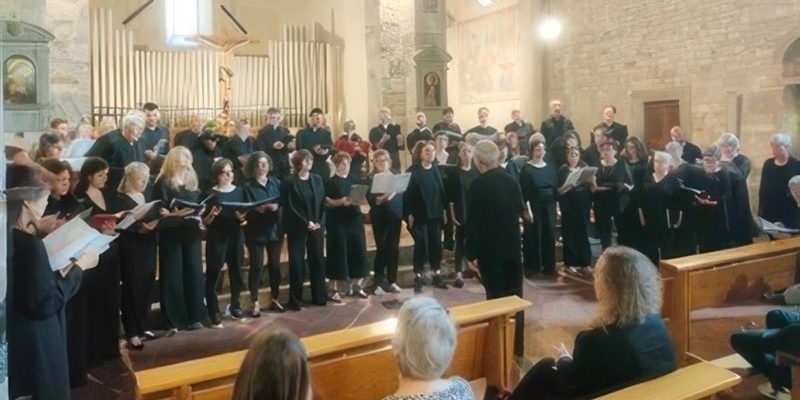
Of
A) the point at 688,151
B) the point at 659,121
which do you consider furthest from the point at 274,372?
the point at 659,121

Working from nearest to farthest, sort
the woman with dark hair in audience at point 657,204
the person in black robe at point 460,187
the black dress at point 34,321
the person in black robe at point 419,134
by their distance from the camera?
the black dress at point 34,321 < the woman with dark hair in audience at point 657,204 < the person in black robe at point 460,187 < the person in black robe at point 419,134

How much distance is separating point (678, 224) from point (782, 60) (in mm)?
4747

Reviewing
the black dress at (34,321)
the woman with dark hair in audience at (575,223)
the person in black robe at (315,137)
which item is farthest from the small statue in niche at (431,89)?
the black dress at (34,321)

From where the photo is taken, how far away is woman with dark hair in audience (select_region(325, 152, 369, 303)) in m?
6.45

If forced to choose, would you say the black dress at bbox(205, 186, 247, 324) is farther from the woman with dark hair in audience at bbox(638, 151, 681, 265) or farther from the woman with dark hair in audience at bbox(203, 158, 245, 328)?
the woman with dark hair in audience at bbox(638, 151, 681, 265)

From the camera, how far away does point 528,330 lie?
223 inches

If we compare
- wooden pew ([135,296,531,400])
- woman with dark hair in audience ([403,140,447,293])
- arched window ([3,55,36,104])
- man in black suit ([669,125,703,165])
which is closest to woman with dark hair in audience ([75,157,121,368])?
wooden pew ([135,296,531,400])

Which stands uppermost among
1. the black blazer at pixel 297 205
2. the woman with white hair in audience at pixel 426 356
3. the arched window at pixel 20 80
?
the arched window at pixel 20 80

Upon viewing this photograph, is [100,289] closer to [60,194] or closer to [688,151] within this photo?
[60,194]

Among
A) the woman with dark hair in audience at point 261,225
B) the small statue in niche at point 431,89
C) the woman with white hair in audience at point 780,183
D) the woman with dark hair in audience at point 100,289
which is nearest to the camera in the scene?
the woman with dark hair in audience at point 100,289

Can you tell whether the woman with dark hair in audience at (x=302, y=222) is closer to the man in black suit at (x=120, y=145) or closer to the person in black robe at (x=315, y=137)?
the man in black suit at (x=120, y=145)

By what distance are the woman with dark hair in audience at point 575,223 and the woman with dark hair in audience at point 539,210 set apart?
176mm

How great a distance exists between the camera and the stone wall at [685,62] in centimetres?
1026

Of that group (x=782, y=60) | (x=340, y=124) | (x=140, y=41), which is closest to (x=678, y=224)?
(x=782, y=60)
